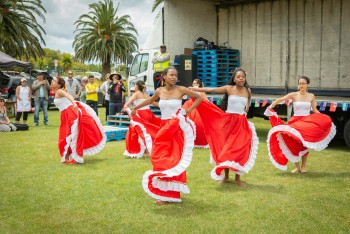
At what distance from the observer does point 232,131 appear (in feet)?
25.0

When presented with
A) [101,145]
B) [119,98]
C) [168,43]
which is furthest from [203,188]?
[168,43]

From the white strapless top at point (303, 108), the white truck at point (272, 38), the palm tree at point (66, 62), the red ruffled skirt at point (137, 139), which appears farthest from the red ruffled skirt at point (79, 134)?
the palm tree at point (66, 62)

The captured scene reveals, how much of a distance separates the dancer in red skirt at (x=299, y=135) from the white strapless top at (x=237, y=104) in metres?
1.18

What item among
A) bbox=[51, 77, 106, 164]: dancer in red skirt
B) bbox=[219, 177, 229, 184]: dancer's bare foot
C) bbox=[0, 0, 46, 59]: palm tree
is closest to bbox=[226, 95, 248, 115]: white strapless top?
bbox=[219, 177, 229, 184]: dancer's bare foot

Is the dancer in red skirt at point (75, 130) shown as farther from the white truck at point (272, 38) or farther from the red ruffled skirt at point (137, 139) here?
the white truck at point (272, 38)

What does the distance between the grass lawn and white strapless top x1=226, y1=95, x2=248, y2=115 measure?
A: 120 cm

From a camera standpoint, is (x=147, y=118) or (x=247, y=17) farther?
(x=247, y=17)

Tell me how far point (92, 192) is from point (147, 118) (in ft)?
11.5

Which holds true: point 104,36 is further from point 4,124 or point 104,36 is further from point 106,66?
point 4,124

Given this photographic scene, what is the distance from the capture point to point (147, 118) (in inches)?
408

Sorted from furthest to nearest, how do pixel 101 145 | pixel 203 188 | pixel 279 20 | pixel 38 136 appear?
1. pixel 279 20
2. pixel 38 136
3. pixel 101 145
4. pixel 203 188

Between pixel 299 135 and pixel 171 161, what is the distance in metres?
3.08

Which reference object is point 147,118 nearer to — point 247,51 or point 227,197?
point 227,197

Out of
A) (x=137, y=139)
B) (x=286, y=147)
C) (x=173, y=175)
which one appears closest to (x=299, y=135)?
(x=286, y=147)
